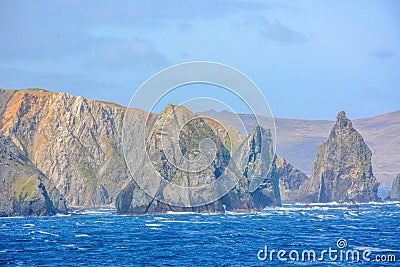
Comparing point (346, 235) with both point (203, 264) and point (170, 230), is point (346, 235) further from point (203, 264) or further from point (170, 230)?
point (203, 264)

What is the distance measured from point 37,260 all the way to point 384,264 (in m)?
46.8

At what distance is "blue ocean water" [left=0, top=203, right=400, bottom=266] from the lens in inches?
4316

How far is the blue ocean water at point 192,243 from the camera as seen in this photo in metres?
110

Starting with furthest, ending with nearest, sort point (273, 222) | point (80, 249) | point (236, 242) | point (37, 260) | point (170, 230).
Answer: point (273, 222) → point (170, 230) → point (236, 242) → point (80, 249) → point (37, 260)

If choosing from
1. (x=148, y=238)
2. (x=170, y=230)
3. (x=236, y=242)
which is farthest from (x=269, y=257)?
(x=170, y=230)

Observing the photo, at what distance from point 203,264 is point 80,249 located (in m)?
27.0

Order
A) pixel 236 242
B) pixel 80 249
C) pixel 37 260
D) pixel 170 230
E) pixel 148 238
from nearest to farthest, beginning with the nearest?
1. pixel 37 260
2. pixel 80 249
3. pixel 236 242
4. pixel 148 238
5. pixel 170 230

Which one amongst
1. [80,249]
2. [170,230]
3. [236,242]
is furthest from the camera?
[170,230]

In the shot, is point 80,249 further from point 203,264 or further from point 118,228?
point 118,228

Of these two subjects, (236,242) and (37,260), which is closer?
(37,260)

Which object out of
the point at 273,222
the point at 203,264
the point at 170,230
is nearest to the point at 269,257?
the point at 203,264

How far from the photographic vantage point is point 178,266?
105 meters

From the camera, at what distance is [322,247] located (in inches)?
4958

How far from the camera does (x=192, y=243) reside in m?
138
